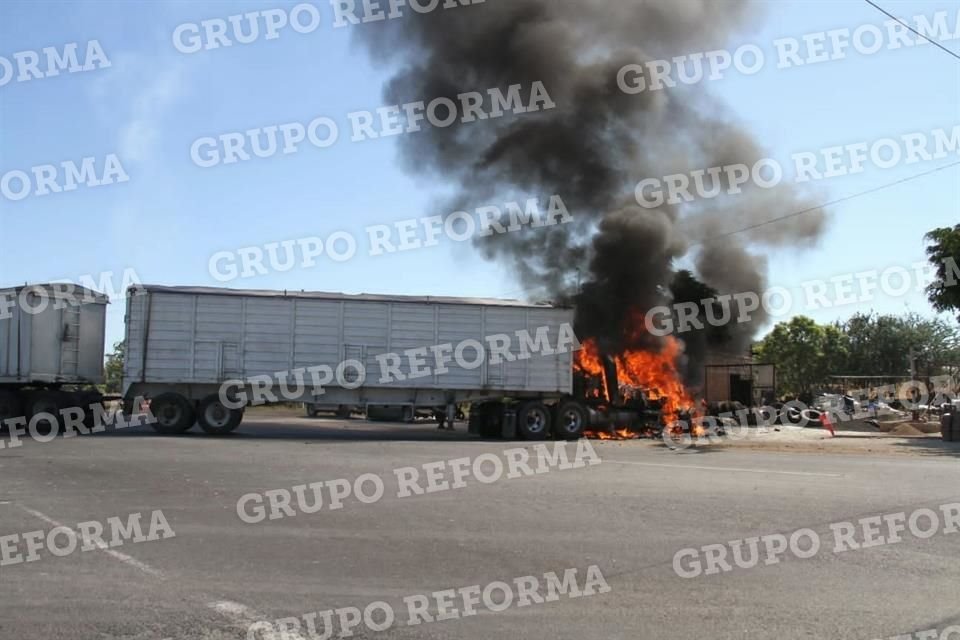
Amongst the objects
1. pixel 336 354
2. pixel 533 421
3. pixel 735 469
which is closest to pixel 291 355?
pixel 336 354

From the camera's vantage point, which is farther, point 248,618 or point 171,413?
point 171,413

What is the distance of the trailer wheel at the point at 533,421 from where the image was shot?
21578 millimetres

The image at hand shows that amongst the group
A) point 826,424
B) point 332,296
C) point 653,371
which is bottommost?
point 826,424

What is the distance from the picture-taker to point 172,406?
2016 cm

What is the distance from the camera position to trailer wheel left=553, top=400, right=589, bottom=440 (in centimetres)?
2188

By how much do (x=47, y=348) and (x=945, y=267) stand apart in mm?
25705

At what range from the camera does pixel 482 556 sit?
672 centimetres

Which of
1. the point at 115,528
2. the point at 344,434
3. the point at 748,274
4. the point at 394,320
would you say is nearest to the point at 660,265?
the point at 748,274

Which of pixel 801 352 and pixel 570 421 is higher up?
pixel 801 352

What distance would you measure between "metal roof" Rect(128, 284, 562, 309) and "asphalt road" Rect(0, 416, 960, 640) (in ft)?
25.7

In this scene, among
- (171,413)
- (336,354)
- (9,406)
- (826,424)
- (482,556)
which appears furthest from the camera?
(826,424)

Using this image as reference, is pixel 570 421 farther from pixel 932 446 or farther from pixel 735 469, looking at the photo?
pixel 932 446

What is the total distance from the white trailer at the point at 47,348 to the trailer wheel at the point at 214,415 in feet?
9.62

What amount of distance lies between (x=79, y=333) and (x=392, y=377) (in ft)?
25.6
